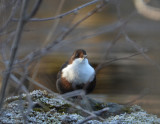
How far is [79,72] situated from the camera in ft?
15.0

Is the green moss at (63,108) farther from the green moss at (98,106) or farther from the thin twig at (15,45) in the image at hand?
the thin twig at (15,45)

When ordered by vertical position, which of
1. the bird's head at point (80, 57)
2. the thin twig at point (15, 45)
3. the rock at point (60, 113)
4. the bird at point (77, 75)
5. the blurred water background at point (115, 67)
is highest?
the blurred water background at point (115, 67)

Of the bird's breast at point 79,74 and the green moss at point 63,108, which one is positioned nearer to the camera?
the green moss at point 63,108

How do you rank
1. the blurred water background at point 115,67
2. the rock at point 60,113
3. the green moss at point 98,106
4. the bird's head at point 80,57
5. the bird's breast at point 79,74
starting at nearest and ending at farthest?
the rock at point 60,113
the green moss at point 98,106
the bird's breast at point 79,74
the bird's head at point 80,57
the blurred water background at point 115,67

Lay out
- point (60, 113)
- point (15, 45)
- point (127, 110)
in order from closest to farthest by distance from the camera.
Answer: point (15, 45) → point (60, 113) → point (127, 110)

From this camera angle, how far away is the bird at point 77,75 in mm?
4520

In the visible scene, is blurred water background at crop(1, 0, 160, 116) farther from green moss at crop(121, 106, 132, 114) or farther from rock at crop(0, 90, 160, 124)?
green moss at crop(121, 106, 132, 114)

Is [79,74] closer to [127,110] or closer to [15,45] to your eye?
[127,110]

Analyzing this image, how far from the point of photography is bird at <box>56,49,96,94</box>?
14.8 feet

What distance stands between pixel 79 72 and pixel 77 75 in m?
0.05

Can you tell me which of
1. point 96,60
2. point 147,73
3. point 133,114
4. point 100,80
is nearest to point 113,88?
point 100,80

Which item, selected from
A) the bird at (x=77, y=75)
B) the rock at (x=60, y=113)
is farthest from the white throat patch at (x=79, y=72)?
the rock at (x=60, y=113)

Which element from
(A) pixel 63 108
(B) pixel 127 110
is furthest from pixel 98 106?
(A) pixel 63 108

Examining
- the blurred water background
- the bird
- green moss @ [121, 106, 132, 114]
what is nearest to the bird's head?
the bird
